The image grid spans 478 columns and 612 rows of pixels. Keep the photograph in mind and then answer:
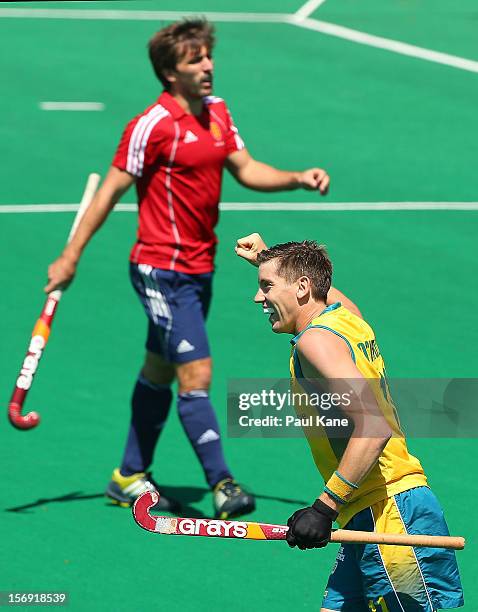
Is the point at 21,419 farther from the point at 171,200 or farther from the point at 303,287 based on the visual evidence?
the point at 303,287

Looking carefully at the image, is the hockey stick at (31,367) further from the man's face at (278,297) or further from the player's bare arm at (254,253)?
the man's face at (278,297)

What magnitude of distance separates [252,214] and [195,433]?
19.1 ft

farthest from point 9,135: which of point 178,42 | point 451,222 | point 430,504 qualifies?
point 430,504

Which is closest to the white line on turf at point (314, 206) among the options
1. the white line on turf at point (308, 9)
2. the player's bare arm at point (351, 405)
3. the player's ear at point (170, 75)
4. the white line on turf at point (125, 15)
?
the player's ear at point (170, 75)

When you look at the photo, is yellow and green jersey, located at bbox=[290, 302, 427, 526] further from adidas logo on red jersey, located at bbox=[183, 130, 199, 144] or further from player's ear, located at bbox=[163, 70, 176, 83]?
player's ear, located at bbox=[163, 70, 176, 83]

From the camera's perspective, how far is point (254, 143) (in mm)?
16156

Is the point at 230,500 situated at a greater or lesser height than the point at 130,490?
greater

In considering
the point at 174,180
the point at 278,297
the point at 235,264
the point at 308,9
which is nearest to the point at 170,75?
the point at 174,180

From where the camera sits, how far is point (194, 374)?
8555 millimetres

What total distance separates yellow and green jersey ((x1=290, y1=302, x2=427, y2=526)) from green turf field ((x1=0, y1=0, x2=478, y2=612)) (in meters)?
1.80

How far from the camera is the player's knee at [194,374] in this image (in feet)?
28.0

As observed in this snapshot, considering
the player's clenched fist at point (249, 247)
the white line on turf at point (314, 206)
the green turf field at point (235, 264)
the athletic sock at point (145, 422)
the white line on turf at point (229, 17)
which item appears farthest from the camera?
the white line on turf at point (229, 17)

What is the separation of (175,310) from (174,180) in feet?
2.45

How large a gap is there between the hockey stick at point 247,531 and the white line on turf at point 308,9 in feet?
55.1
